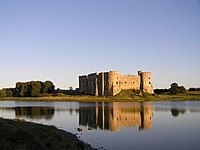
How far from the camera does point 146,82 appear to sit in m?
89.6

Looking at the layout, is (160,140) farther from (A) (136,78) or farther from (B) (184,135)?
(A) (136,78)

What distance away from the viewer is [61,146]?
40.2ft

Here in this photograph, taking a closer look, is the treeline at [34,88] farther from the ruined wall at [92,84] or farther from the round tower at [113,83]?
the round tower at [113,83]

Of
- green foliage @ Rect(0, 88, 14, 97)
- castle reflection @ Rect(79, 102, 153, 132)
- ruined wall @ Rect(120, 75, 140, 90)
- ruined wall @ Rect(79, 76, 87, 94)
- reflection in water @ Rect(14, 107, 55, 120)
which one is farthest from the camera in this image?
green foliage @ Rect(0, 88, 14, 97)

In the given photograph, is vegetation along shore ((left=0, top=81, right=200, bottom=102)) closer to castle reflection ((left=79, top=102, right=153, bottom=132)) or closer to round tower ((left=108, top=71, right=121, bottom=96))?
round tower ((left=108, top=71, right=121, bottom=96))

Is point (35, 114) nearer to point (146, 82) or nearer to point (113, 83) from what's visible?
point (113, 83)

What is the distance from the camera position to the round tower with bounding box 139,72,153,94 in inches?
3504

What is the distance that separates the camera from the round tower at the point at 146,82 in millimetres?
89000

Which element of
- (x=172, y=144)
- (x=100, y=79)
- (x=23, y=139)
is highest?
(x=100, y=79)

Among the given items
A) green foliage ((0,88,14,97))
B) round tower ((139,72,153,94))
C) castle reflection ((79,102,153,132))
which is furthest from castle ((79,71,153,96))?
castle reflection ((79,102,153,132))

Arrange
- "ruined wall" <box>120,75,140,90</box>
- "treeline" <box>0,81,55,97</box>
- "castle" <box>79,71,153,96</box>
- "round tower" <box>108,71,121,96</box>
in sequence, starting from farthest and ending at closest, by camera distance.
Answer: "treeline" <box>0,81,55,97</box>
"ruined wall" <box>120,75,140,90</box>
"castle" <box>79,71,153,96</box>
"round tower" <box>108,71,121,96</box>

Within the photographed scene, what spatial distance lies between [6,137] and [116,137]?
9052 mm

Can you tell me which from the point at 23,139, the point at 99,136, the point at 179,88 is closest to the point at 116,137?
the point at 99,136

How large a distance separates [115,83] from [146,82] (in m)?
11.0
